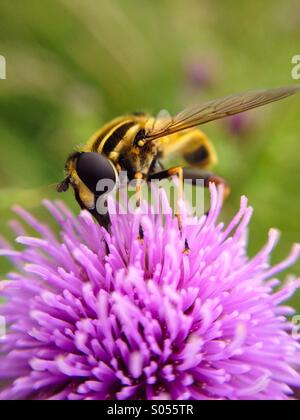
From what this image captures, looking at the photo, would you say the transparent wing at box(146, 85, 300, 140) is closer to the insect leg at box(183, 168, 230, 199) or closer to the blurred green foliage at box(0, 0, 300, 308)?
the insect leg at box(183, 168, 230, 199)

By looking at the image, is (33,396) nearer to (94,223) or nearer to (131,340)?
(131,340)

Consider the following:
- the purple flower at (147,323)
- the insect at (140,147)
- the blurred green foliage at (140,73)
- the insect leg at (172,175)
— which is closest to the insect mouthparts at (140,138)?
the insect at (140,147)

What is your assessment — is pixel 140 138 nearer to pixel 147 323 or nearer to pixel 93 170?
pixel 93 170

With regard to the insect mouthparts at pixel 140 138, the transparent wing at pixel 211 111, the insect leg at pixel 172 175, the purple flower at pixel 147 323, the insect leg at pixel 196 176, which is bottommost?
the purple flower at pixel 147 323

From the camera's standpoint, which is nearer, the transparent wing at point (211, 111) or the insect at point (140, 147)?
the insect at point (140, 147)

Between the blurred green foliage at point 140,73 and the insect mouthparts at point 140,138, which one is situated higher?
the blurred green foliage at point 140,73

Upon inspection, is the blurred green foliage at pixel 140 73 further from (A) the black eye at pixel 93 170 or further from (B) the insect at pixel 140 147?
(A) the black eye at pixel 93 170

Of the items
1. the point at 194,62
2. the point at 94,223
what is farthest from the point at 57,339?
the point at 194,62
